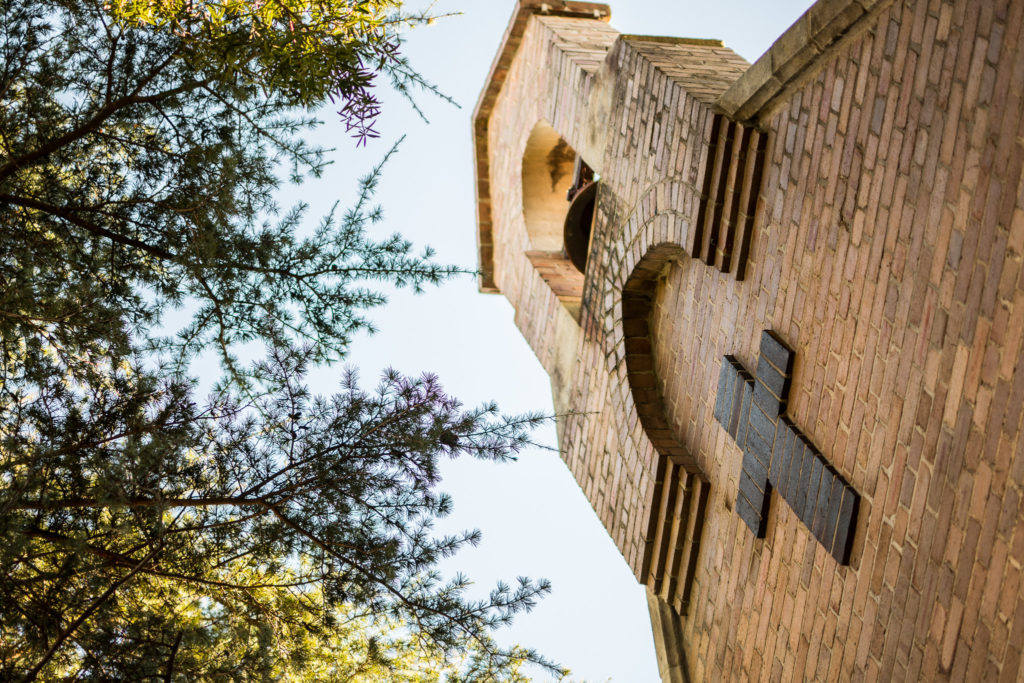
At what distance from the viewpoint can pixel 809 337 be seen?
5.69m

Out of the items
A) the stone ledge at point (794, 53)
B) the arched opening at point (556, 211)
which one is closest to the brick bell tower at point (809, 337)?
the stone ledge at point (794, 53)

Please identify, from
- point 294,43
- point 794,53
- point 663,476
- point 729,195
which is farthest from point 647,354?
point 294,43

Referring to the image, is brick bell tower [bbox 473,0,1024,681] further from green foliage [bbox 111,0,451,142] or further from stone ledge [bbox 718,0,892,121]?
green foliage [bbox 111,0,451,142]

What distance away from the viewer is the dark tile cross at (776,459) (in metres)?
5.28

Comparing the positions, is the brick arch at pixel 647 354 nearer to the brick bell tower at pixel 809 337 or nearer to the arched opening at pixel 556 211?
the brick bell tower at pixel 809 337

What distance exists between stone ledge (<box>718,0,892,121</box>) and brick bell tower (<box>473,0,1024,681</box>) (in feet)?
0.06

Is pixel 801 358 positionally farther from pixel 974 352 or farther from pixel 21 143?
pixel 21 143

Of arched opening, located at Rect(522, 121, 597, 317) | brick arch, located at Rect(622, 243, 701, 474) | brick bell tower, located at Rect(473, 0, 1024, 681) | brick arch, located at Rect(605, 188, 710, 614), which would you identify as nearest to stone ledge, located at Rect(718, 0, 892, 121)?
brick bell tower, located at Rect(473, 0, 1024, 681)

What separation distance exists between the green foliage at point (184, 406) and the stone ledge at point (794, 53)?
7.70 ft

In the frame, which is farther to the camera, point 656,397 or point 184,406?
point 656,397

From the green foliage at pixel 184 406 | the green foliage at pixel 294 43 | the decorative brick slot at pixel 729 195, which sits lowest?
the green foliage at pixel 184 406

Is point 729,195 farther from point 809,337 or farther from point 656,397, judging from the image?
point 656,397

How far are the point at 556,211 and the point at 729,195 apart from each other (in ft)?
13.9

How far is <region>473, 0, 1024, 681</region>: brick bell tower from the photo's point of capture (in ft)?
13.9
